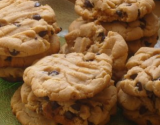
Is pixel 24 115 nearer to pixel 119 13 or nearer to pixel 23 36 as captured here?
pixel 23 36

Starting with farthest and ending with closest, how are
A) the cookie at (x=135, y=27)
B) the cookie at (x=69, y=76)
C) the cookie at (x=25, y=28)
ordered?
the cookie at (x=135, y=27)
the cookie at (x=25, y=28)
the cookie at (x=69, y=76)

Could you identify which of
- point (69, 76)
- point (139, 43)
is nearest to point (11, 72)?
point (69, 76)

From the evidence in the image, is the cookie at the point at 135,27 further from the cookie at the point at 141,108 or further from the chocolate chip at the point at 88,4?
the cookie at the point at 141,108

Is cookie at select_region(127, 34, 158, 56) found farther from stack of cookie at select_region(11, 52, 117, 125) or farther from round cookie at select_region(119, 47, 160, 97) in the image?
stack of cookie at select_region(11, 52, 117, 125)

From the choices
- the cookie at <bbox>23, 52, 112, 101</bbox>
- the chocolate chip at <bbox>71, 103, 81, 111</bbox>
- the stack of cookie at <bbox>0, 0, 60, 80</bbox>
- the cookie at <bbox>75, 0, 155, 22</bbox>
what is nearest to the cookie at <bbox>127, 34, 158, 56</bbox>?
the cookie at <bbox>75, 0, 155, 22</bbox>

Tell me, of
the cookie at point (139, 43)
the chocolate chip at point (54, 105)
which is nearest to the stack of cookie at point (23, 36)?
the chocolate chip at point (54, 105)

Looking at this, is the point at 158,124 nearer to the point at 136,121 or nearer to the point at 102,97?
the point at 136,121
